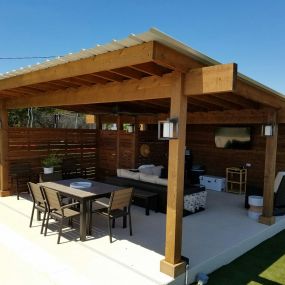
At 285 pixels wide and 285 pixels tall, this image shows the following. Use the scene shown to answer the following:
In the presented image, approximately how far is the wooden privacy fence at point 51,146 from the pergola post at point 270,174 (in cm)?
627

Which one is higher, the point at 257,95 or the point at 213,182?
the point at 257,95

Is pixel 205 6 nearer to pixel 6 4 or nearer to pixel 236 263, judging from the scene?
pixel 6 4

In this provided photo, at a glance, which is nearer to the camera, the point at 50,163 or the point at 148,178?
the point at 148,178

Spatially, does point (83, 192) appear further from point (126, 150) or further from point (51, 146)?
point (126, 150)

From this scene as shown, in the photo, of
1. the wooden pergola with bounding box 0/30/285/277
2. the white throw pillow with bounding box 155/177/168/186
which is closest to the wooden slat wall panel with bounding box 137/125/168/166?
the white throw pillow with bounding box 155/177/168/186

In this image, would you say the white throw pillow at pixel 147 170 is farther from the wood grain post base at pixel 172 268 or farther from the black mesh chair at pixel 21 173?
the wood grain post base at pixel 172 268

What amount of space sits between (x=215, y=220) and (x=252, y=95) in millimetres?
3108

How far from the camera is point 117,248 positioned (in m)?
4.56

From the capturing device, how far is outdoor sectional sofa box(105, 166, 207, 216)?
21.5 ft

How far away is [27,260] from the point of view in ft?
13.4

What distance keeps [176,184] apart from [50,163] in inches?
231

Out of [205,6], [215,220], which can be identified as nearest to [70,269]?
[215,220]

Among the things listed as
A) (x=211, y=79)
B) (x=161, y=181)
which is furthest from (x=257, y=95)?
(x=161, y=181)

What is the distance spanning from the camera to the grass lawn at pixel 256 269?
3.97 metres
